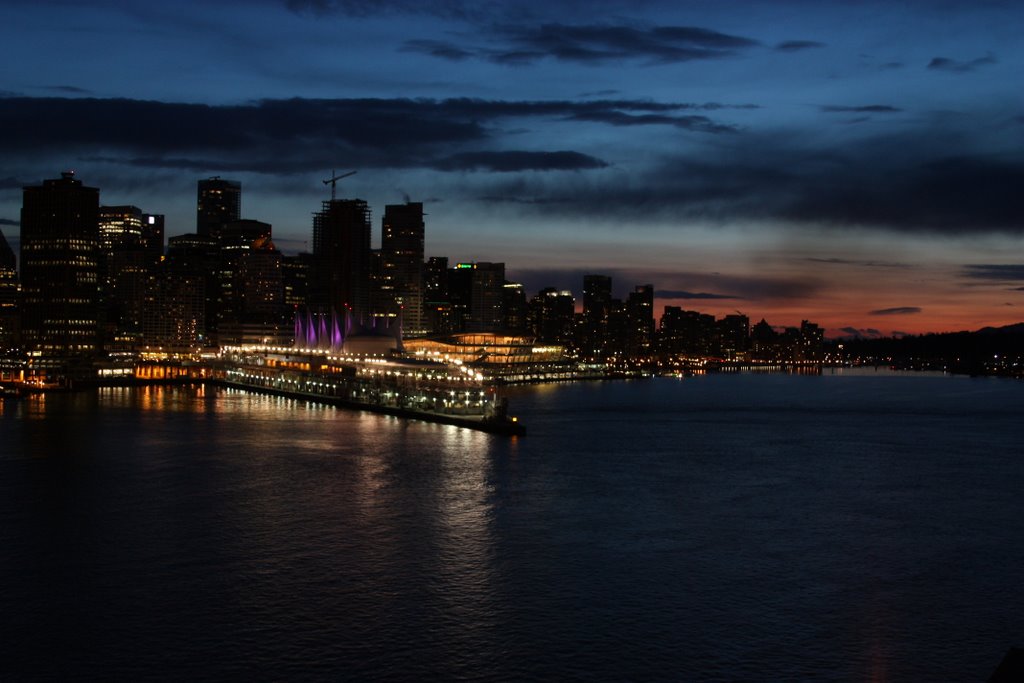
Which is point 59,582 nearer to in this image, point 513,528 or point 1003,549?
point 513,528

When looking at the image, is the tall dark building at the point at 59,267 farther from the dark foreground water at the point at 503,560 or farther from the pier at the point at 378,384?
the dark foreground water at the point at 503,560

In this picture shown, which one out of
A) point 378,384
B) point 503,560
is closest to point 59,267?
point 378,384

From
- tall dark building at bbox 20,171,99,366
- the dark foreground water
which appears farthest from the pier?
tall dark building at bbox 20,171,99,366

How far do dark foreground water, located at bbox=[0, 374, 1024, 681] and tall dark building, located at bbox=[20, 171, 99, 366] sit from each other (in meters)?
71.2

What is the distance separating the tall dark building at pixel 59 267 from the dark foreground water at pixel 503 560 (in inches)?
2802

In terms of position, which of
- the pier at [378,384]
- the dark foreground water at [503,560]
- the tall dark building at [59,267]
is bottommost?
the dark foreground water at [503,560]

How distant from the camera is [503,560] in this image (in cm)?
2267

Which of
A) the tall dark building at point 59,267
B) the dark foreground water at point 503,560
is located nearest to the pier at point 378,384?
the dark foreground water at point 503,560

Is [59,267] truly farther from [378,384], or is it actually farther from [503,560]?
[503,560]

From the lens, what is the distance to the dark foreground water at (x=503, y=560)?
1702 cm

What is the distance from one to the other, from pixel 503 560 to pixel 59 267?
100301 millimetres

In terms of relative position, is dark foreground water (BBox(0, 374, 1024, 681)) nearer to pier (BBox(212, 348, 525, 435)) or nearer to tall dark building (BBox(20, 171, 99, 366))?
A: pier (BBox(212, 348, 525, 435))

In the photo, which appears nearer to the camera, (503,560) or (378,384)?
(503,560)

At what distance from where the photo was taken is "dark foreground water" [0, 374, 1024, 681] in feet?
55.8
